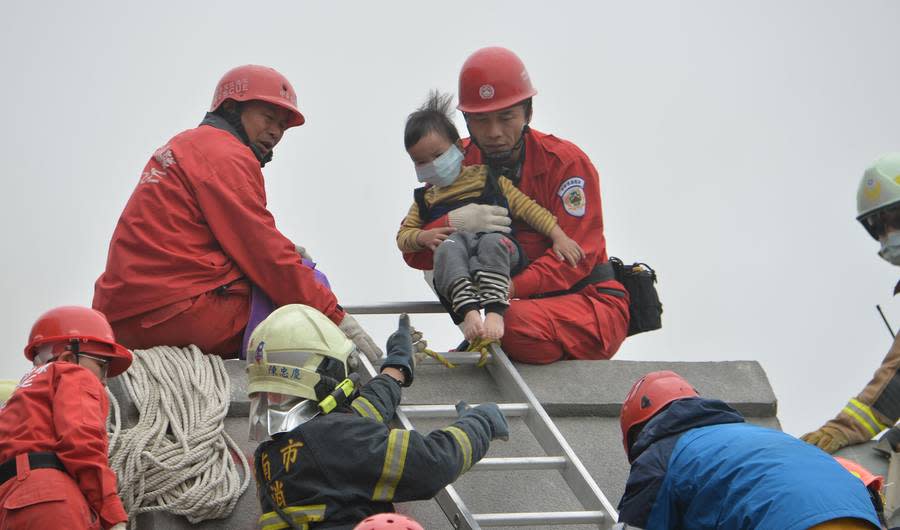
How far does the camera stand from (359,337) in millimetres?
6008

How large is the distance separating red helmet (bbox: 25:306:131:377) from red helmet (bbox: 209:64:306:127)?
1.72 metres

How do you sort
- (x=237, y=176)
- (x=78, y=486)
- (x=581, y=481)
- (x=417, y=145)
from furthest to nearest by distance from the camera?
(x=417, y=145) → (x=237, y=176) → (x=581, y=481) → (x=78, y=486)

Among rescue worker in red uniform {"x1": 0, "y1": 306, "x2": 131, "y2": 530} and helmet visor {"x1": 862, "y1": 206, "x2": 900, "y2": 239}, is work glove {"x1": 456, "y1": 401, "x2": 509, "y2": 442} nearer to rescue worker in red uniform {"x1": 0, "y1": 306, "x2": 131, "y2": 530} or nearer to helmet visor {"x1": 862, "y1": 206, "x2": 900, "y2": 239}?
rescue worker in red uniform {"x1": 0, "y1": 306, "x2": 131, "y2": 530}

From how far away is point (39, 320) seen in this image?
16.7ft

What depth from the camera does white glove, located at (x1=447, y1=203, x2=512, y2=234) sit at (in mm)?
6711

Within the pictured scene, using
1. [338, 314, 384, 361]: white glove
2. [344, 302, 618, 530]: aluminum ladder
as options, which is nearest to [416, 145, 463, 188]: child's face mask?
[344, 302, 618, 530]: aluminum ladder

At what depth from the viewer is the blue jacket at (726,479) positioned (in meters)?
3.80

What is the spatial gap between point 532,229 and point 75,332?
2.70 m

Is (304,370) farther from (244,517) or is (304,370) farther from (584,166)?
(584,166)

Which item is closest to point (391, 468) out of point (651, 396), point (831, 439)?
point (651, 396)

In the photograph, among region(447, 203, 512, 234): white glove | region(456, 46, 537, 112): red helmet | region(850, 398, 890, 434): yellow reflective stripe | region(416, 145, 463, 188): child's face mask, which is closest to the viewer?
region(850, 398, 890, 434): yellow reflective stripe

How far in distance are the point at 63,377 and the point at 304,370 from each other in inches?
33.9

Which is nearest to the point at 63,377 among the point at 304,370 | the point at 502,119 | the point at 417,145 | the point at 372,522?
the point at 304,370

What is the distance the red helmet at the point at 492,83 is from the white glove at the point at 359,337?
1615 millimetres
